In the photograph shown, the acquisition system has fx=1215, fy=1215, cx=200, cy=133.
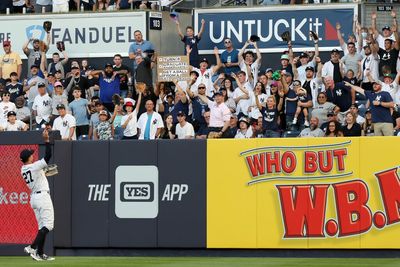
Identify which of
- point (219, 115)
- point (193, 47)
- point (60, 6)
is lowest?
point (219, 115)

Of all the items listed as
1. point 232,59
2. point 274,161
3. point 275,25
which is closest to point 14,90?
point 232,59

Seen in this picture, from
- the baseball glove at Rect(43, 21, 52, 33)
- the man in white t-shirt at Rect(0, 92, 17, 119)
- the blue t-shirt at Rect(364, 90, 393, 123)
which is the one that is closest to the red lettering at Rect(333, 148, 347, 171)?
the blue t-shirt at Rect(364, 90, 393, 123)

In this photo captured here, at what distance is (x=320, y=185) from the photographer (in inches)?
894

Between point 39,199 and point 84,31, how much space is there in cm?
1239

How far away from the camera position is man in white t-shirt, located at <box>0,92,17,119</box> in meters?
29.0

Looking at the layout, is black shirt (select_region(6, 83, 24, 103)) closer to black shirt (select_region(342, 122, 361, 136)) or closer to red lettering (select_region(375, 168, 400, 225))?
black shirt (select_region(342, 122, 361, 136))

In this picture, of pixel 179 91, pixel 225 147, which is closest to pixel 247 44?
pixel 179 91

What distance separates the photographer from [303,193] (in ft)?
74.7

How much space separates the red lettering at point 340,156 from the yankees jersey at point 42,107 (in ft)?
29.8

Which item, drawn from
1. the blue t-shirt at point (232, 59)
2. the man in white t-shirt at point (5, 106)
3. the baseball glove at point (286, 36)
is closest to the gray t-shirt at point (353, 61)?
the baseball glove at point (286, 36)

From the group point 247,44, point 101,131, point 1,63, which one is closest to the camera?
point 101,131

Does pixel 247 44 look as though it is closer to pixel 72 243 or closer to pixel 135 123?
pixel 135 123

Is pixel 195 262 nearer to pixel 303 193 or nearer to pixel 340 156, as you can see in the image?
pixel 303 193

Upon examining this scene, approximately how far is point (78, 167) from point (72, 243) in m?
1.52
